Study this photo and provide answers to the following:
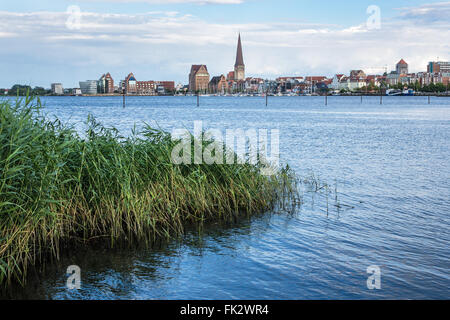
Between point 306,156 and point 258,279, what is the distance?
69.5 feet

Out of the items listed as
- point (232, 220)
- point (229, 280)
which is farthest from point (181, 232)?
point (229, 280)

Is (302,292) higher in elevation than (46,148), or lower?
lower

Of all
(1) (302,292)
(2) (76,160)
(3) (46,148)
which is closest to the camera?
(1) (302,292)

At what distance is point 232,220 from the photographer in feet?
46.0

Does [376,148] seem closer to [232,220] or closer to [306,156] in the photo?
[306,156]

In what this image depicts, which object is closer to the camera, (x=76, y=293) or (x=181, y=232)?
(x=76, y=293)

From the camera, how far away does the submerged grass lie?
9719 millimetres
